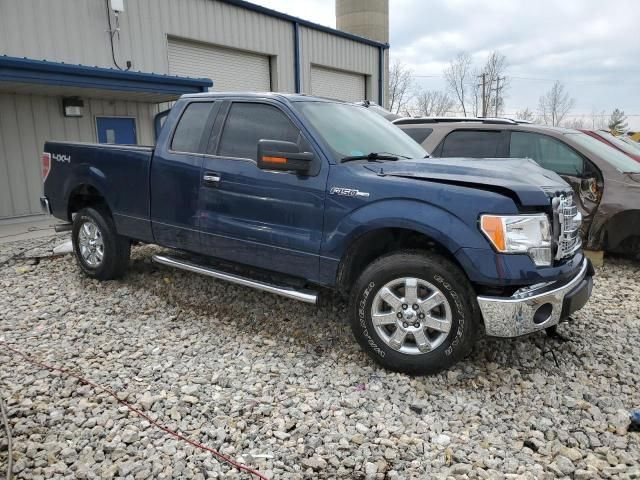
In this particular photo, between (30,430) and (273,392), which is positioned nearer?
(30,430)

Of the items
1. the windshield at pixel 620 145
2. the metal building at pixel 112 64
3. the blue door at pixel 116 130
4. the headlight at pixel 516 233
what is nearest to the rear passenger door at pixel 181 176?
the headlight at pixel 516 233

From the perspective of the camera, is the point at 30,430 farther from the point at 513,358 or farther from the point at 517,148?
the point at 517,148

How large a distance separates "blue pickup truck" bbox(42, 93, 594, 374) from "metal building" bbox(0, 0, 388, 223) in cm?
509

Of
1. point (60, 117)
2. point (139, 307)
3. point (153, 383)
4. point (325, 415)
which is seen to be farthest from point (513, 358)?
point (60, 117)

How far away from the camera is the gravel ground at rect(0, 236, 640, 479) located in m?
2.69

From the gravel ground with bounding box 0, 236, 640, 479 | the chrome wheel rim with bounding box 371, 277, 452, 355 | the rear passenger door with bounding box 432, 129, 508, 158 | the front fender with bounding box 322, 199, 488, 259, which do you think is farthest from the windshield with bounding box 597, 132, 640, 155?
the chrome wheel rim with bounding box 371, 277, 452, 355

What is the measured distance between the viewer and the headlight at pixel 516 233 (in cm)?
312

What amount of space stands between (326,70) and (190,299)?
13607mm

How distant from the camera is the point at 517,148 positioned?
653 cm

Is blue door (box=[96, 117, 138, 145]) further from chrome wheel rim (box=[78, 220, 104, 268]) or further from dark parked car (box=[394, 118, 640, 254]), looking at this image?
dark parked car (box=[394, 118, 640, 254])

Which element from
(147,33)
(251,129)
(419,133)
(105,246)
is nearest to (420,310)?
(251,129)

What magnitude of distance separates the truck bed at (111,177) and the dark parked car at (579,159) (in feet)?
12.7

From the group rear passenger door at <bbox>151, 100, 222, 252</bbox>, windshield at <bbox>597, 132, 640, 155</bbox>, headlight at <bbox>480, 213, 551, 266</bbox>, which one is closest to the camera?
headlight at <bbox>480, 213, 551, 266</bbox>

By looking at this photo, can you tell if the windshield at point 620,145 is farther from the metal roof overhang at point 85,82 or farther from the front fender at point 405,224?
the metal roof overhang at point 85,82
